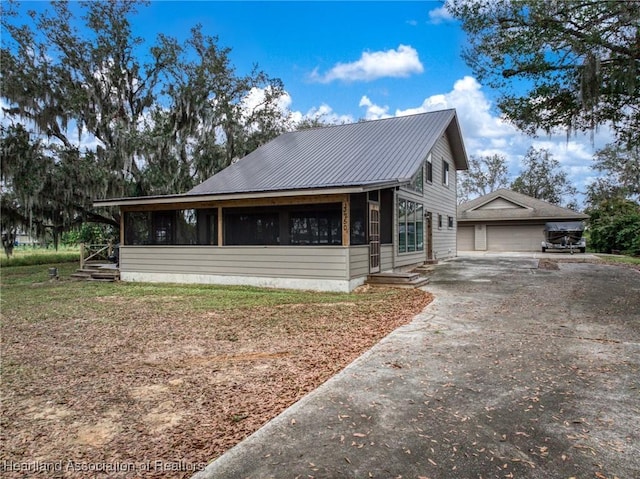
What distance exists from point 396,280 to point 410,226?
147 inches

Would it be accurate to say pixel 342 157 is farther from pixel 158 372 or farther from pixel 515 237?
pixel 515 237

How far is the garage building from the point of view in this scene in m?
25.3

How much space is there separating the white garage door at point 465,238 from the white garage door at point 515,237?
112 cm

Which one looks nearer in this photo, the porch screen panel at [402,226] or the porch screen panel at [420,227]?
the porch screen panel at [402,226]

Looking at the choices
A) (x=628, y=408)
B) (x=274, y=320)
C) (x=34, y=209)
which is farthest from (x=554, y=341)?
(x=34, y=209)

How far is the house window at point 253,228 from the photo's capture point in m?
Answer: 12.4

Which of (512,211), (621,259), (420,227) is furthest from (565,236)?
(420,227)

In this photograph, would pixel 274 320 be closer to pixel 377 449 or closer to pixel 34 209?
pixel 377 449

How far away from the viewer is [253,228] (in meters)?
12.7

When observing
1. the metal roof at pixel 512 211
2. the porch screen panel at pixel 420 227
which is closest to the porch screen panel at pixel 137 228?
the porch screen panel at pixel 420 227

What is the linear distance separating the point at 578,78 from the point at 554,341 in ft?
17.9

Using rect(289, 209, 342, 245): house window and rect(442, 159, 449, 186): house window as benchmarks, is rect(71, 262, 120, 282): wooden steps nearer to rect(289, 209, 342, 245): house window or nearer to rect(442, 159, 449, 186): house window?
rect(289, 209, 342, 245): house window

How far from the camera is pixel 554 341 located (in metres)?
5.00

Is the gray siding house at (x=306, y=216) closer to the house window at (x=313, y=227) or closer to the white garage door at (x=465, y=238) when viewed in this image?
the house window at (x=313, y=227)
